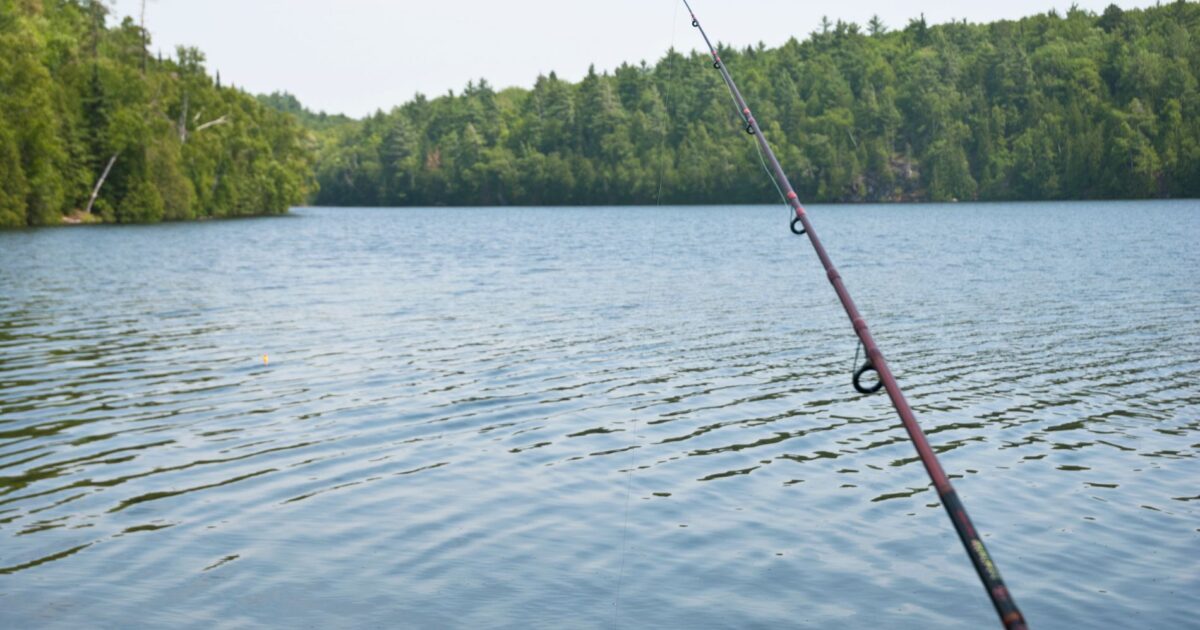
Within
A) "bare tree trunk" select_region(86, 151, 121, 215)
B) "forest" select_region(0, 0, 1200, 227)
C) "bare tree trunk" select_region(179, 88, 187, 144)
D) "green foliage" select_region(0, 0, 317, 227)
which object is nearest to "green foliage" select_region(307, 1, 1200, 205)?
"forest" select_region(0, 0, 1200, 227)

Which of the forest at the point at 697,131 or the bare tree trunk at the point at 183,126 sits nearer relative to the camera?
the forest at the point at 697,131

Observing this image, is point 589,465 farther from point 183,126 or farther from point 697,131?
point 697,131

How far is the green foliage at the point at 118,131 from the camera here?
3130 inches

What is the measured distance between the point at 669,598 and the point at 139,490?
552 centimetres

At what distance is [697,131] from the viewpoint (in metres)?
180

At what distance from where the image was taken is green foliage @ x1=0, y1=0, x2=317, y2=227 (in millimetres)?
79500

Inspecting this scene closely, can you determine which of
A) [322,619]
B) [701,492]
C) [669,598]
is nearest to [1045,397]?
[701,492]

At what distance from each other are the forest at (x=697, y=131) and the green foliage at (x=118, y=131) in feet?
0.54

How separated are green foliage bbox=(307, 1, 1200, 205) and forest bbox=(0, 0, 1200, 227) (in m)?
0.31

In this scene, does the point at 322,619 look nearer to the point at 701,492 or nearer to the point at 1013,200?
the point at 701,492

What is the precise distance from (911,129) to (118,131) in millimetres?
118799

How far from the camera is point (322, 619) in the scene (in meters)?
8.02

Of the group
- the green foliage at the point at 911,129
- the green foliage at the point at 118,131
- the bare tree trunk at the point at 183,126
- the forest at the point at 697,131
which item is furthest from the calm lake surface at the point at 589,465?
the green foliage at the point at 911,129

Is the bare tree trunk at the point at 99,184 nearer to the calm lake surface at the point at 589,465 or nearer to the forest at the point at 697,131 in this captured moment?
the forest at the point at 697,131
